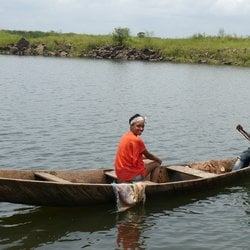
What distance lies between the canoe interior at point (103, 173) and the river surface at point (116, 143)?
76cm

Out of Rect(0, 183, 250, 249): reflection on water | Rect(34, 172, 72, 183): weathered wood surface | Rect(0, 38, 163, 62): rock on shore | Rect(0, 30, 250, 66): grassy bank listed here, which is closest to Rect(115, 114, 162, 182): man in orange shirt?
Rect(0, 183, 250, 249): reflection on water

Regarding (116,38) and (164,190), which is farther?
(116,38)

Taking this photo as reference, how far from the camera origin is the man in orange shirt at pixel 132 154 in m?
11.3

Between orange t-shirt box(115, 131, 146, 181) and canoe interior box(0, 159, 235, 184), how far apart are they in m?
0.85

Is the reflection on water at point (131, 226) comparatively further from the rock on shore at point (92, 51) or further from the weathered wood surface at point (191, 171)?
the rock on shore at point (92, 51)

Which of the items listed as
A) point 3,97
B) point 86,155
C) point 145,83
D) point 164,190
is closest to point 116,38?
point 145,83

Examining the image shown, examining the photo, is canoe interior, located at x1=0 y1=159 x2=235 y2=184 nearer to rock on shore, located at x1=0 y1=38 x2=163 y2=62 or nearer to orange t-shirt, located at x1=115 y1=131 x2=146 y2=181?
orange t-shirt, located at x1=115 y1=131 x2=146 y2=181

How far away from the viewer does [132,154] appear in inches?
452

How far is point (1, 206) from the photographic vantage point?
11.3 m

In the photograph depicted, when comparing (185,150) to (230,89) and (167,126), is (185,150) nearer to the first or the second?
(167,126)

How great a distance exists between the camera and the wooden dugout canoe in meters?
9.78

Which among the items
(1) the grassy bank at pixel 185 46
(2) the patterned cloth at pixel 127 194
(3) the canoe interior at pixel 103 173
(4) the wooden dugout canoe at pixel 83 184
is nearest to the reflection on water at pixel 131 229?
(2) the patterned cloth at pixel 127 194

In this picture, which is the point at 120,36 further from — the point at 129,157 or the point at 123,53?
the point at 129,157

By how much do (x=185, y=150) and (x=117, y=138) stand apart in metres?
2.77
